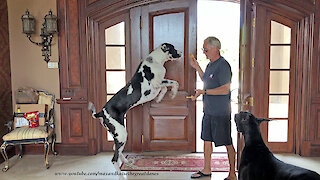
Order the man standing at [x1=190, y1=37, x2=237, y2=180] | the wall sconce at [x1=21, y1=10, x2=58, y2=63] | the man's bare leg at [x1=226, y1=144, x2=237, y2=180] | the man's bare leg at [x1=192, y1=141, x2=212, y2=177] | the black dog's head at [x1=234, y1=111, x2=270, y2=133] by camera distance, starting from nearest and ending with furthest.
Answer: the black dog's head at [x1=234, y1=111, x2=270, y2=133] → the man standing at [x1=190, y1=37, x2=237, y2=180] → the man's bare leg at [x1=226, y1=144, x2=237, y2=180] → the man's bare leg at [x1=192, y1=141, x2=212, y2=177] → the wall sconce at [x1=21, y1=10, x2=58, y2=63]

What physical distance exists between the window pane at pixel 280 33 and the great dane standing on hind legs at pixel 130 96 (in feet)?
5.12

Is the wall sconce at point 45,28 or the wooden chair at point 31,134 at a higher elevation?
the wall sconce at point 45,28

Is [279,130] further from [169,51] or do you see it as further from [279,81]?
[169,51]

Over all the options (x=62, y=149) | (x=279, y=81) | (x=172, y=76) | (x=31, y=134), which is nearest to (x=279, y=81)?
(x=279, y=81)

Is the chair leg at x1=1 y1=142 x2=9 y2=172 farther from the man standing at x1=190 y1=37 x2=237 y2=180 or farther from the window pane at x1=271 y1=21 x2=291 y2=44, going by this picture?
the window pane at x1=271 y1=21 x2=291 y2=44

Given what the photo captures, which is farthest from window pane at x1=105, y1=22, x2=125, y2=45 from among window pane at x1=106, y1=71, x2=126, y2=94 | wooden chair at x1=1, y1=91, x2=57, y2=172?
wooden chair at x1=1, y1=91, x2=57, y2=172

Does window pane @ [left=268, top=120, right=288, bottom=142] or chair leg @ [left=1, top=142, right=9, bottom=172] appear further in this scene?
window pane @ [left=268, top=120, right=288, bottom=142]

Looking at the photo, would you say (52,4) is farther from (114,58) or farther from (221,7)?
(221,7)

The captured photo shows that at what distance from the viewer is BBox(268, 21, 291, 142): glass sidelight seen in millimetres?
3891

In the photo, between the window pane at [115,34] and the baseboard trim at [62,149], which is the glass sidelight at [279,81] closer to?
the window pane at [115,34]

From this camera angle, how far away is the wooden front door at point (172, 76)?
3.89 metres

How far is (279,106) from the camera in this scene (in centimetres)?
399

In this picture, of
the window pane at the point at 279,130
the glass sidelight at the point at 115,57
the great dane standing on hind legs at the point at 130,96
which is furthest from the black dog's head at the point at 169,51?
the window pane at the point at 279,130

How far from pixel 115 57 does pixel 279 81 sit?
2.34 meters
